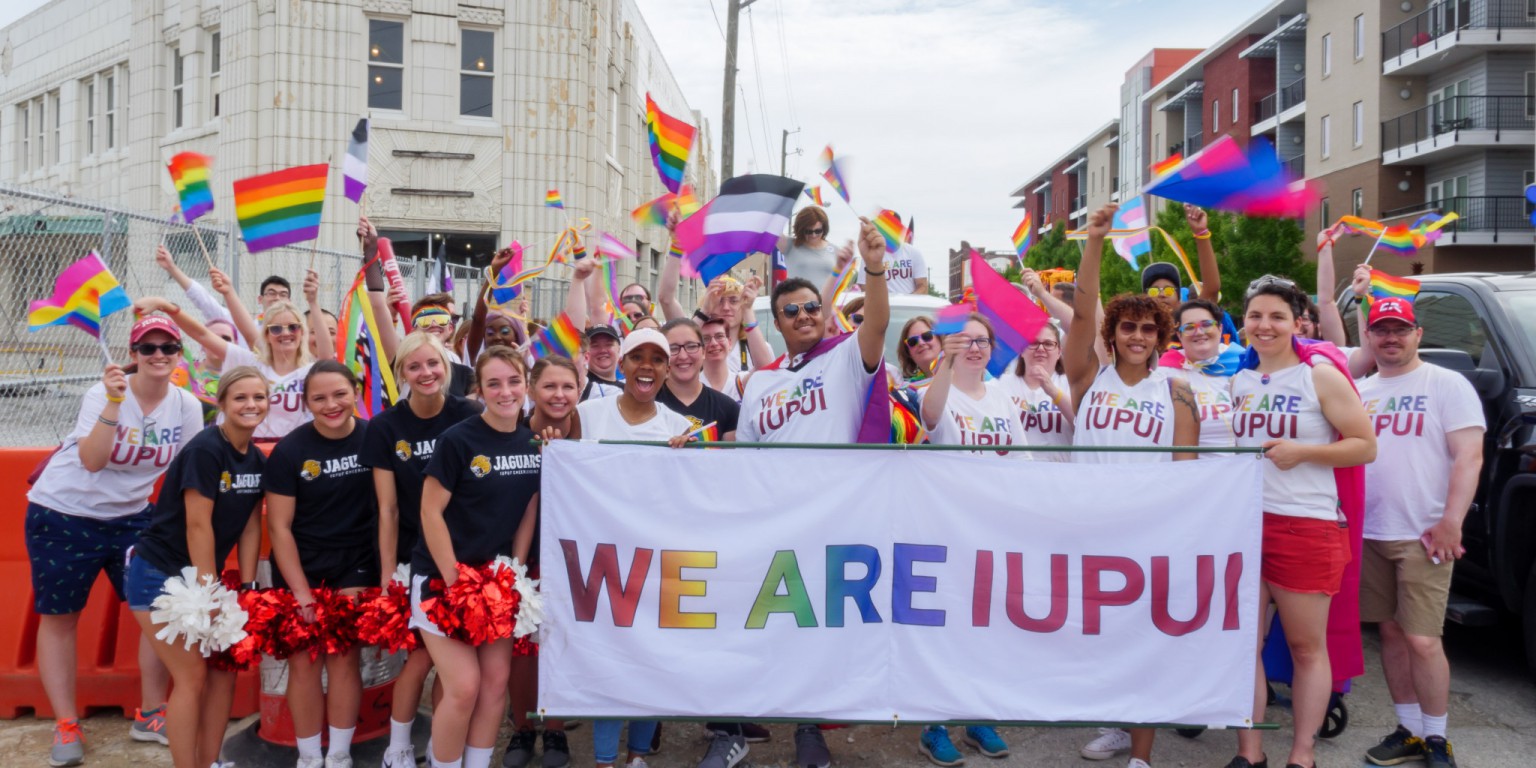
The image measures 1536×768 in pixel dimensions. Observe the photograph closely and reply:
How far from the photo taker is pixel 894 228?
671 centimetres

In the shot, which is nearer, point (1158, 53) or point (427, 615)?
point (427, 615)

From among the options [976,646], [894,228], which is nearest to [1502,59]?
[894,228]

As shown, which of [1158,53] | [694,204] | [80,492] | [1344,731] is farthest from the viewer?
[1158,53]

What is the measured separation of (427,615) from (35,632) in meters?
2.66

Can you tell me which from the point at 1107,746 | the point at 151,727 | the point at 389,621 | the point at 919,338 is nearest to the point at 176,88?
the point at 151,727

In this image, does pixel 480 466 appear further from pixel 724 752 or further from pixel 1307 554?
pixel 1307 554

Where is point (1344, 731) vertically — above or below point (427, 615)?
below

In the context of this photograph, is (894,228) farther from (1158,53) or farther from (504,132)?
(1158,53)

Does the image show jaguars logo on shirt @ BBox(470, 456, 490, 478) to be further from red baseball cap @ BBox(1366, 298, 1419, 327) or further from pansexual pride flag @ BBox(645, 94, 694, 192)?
red baseball cap @ BBox(1366, 298, 1419, 327)

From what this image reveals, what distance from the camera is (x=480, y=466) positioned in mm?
4223

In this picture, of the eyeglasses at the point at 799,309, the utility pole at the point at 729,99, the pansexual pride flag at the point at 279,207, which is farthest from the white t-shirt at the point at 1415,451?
the utility pole at the point at 729,99

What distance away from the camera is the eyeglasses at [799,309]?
4.80 meters

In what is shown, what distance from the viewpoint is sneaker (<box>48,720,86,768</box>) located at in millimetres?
4648

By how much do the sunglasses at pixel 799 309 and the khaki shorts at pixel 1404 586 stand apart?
9.04 ft
